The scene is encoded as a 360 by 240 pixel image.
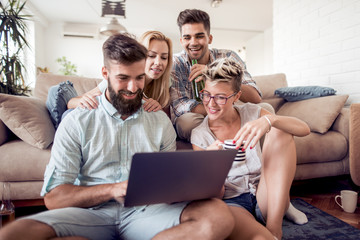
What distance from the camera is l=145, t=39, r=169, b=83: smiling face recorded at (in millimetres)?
1636

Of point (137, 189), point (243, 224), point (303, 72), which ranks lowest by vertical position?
point (243, 224)

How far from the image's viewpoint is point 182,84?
1.92 meters

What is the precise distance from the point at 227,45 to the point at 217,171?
826 centimetres

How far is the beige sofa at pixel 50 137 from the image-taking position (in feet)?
5.60

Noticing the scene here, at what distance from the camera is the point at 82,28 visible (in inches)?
267

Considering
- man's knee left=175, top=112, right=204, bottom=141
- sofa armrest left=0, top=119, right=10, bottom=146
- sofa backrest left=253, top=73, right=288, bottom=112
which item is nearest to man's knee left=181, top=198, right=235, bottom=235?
man's knee left=175, top=112, right=204, bottom=141

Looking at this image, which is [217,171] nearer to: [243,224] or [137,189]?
[137,189]

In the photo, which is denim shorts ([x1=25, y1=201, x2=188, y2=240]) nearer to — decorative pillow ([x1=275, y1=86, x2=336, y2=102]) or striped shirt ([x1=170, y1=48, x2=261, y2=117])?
striped shirt ([x1=170, y1=48, x2=261, y2=117])

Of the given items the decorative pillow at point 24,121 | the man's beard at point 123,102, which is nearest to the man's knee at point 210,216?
the man's beard at point 123,102

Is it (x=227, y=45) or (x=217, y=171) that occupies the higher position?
(x=227, y=45)

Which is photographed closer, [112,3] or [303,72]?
[303,72]

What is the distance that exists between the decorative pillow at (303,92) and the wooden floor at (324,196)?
0.82 metres

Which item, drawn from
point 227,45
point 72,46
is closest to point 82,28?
point 72,46

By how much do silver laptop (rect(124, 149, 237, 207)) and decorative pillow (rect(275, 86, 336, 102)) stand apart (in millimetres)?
2113
